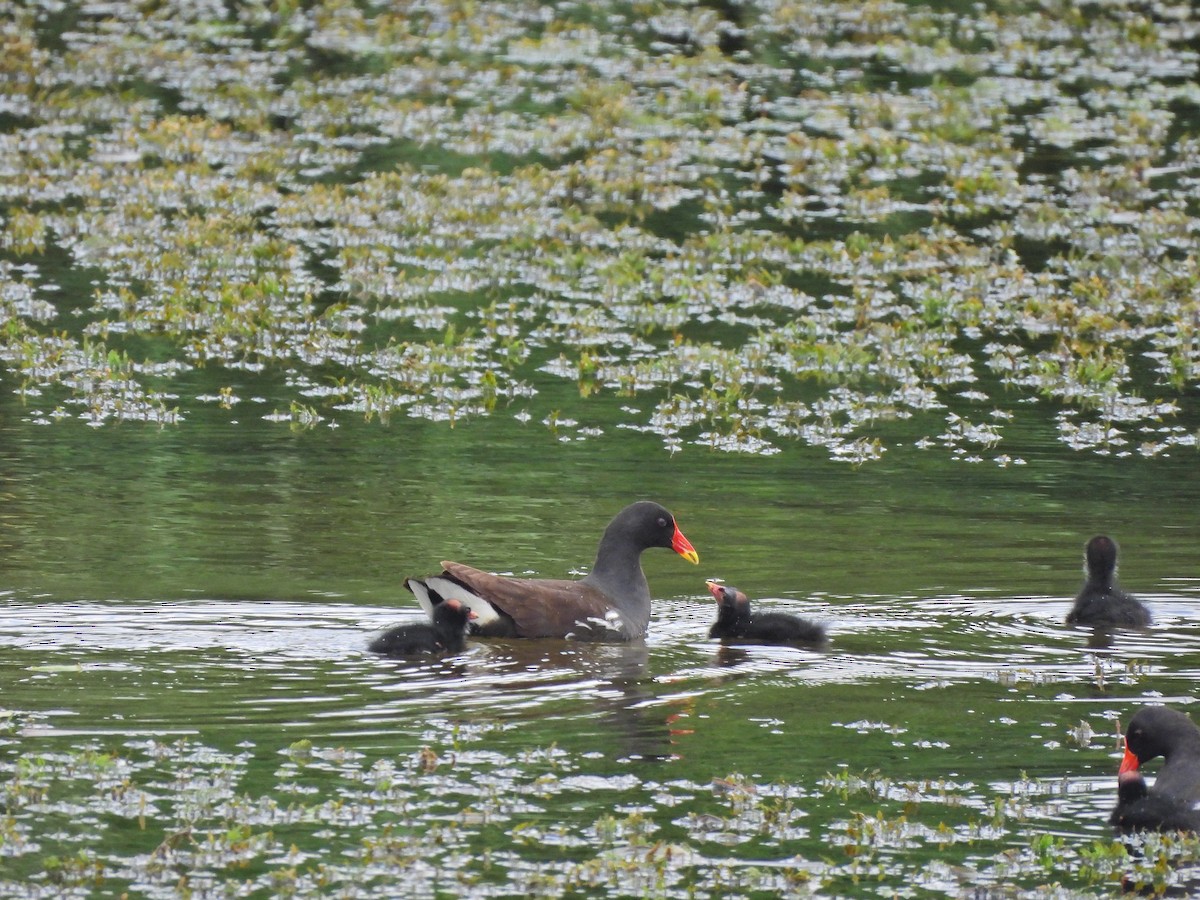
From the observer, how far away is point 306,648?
1233 cm

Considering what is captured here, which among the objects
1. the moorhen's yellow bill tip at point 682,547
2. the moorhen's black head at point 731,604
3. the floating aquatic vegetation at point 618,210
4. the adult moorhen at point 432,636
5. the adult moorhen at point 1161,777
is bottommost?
the adult moorhen at point 1161,777

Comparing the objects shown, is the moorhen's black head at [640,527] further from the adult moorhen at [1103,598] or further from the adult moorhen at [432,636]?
the adult moorhen at [1103,598]

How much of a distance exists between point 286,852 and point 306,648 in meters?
3.41

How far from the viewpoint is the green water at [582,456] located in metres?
9.55

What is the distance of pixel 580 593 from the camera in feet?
43.8

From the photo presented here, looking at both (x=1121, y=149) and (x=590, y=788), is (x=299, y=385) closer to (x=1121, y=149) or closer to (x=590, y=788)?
(x=590, y=788)

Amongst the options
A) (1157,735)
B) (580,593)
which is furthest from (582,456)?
(1157,735)

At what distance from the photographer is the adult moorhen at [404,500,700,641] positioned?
42.2ft

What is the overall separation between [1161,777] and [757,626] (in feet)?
11.1

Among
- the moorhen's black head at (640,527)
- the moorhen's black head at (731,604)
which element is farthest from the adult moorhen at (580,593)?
the moorhen's black head at (731,604)

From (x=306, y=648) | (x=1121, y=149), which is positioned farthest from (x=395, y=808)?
(x=1121, y=149)

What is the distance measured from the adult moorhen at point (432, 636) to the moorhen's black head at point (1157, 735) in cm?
384

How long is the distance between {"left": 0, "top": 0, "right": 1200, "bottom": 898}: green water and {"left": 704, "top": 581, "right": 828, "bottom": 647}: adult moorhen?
25 cm

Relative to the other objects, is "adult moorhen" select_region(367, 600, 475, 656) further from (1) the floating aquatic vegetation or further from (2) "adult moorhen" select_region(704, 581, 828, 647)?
(1) the floating aquatic vegetation
